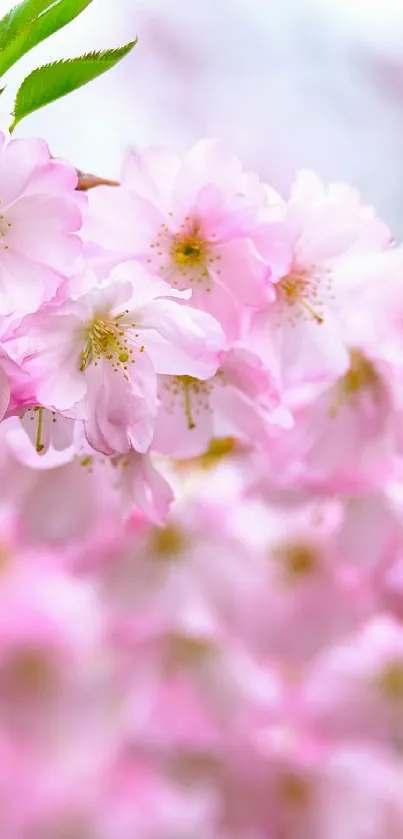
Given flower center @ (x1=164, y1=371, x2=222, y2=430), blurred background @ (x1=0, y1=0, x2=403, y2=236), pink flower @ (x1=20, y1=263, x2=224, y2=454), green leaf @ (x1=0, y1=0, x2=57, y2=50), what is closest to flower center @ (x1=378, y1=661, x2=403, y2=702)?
flower center @ (x1=164, y1=371, x2=222, y2=430)

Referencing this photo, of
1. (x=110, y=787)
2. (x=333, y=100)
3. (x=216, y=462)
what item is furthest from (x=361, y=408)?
(x=333, y=100)

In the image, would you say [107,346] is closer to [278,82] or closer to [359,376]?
[359,376]

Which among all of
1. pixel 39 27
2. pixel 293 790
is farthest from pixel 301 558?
pixel 39 27

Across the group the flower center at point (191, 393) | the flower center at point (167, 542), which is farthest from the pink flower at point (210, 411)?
the flower center at point (167, 542)

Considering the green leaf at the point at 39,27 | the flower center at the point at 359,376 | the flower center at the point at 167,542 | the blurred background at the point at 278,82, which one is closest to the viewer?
the green leaf at the point at 39,27

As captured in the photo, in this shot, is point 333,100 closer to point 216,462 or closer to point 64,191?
point 216,462

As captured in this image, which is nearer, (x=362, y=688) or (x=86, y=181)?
(x=86, y=181)

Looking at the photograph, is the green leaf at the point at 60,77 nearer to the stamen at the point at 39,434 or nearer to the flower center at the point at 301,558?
the stamen at the point at 39,434
